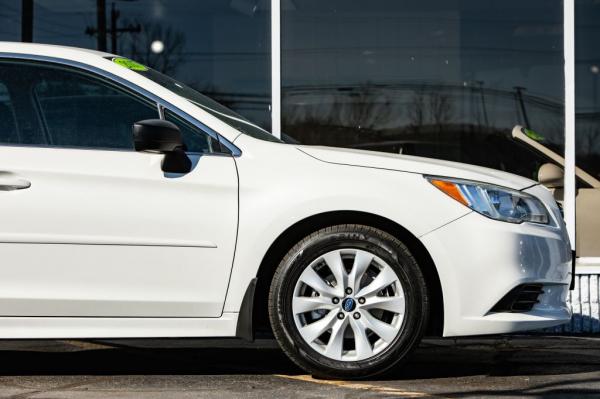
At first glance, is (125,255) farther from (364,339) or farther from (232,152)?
(364,339)

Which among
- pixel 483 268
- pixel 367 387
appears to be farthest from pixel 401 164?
pixel 367 387

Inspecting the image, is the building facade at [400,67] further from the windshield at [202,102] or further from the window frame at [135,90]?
the window frame at [135,90]

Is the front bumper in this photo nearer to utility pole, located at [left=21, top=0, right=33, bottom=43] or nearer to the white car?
the white car

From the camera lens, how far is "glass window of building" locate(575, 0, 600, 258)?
891 centimetres

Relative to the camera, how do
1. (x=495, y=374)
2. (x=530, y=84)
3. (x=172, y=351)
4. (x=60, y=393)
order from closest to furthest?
(x=60, y=393) < (x=495, y=374) < (x=172, y=351) < (x=530, y=84)

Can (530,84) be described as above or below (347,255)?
above

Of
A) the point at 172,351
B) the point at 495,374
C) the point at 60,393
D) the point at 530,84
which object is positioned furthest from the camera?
the point at 530,84

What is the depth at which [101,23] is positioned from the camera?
922 centimetres

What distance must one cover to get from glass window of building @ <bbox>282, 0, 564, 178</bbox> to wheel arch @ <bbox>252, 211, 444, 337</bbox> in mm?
3232

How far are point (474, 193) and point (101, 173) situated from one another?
172 centimetres

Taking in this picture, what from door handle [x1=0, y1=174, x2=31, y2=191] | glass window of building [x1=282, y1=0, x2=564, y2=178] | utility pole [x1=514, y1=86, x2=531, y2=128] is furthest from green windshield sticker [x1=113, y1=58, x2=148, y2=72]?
utility pole [x1=514, y1=86, x2=531, y2=128]

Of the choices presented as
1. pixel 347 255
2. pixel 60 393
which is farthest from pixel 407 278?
pixel 60 393

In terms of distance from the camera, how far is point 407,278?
18.9 ft

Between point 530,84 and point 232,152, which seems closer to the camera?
point 232,152
